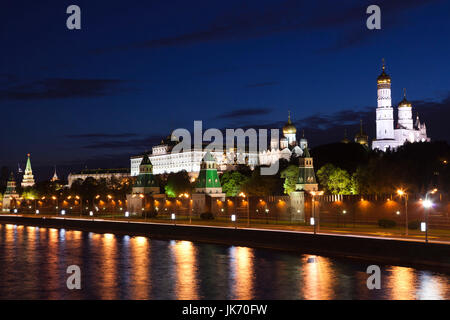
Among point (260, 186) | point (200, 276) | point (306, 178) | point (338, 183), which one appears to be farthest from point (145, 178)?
point (200, 276)

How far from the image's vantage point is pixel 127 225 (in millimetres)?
52312

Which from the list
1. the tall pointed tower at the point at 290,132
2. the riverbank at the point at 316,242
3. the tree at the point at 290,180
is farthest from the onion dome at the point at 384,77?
the riverbank at the point at 316,242

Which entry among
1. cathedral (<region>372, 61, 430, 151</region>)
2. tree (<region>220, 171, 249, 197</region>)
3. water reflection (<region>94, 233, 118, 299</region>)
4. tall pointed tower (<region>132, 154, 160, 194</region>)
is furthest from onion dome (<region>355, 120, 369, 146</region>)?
water reflection (<region>94, 233, 118, 299</region>)

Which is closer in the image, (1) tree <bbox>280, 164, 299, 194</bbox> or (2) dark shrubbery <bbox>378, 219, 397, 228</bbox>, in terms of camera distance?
(2) dark shrubbery <bbox>378, 219, 397, 228</bbox>

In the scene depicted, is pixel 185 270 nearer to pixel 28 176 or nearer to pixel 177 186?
pixel 177 186

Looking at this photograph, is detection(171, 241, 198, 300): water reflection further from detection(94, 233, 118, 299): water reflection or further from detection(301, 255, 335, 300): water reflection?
detection(301, 255, 335, 300): water reflection

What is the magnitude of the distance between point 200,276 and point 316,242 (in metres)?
8.65

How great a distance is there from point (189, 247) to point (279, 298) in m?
18.8

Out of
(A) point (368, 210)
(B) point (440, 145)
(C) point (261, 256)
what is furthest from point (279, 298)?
(B) point (440, 145)

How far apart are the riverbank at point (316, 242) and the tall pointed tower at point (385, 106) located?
4171 inches

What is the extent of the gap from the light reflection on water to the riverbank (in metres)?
0.68

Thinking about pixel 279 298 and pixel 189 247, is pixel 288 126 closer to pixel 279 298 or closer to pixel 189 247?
pixel 189 247

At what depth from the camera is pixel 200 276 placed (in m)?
27.9

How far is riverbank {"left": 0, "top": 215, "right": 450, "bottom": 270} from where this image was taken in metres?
27.7
